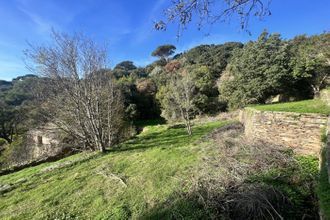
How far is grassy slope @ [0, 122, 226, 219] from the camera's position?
4770 mm

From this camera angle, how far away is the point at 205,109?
79.8 ft

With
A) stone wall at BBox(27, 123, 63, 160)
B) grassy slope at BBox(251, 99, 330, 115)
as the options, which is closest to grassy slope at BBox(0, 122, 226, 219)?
grassy slope at BBox(251, 99, 330, 115)

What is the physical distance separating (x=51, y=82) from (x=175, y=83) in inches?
278

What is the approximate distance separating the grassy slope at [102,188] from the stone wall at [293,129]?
260 centimetres

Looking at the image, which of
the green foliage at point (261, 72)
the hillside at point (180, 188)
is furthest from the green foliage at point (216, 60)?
the hillside at point (180, 188)

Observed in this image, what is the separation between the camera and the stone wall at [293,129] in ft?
18.5

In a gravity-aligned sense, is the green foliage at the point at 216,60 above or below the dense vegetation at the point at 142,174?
above

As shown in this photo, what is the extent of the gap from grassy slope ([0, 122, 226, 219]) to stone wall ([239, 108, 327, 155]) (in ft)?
8.52

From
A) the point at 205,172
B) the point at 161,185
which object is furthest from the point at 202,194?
the point at 161,185

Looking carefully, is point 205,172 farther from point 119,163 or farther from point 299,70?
point 299,70

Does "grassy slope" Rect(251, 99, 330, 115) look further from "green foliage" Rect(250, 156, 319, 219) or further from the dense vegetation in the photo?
"green foliage" Rect(250, 156, 319, 219)

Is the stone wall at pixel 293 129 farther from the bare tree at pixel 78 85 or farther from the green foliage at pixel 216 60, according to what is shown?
the green foliage at pixel 216 60

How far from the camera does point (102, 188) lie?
5.83 meters

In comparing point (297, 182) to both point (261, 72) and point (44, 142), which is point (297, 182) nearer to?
point (261, 72)
